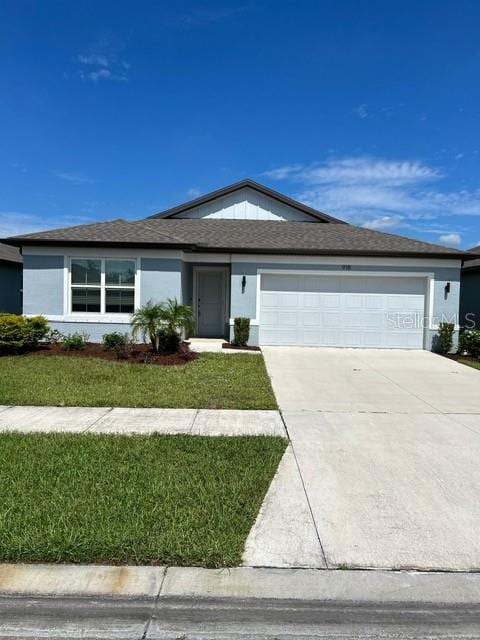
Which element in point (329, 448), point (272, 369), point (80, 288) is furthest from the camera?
point (80, 288)

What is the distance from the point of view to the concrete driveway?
128 inches

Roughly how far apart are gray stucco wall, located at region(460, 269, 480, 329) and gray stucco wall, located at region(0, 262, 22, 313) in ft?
62.7

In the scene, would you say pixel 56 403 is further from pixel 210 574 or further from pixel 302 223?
pixel 302 223

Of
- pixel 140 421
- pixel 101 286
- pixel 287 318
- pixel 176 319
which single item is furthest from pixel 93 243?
pixel 140 421

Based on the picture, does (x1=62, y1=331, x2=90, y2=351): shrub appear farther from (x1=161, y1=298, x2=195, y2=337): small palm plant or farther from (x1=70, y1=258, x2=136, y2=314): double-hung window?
(x1=161, y1=298, x2=195, y2=337): small palm plant

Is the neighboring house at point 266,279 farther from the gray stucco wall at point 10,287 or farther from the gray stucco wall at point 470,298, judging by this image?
the gray stucco wall at point 10,287

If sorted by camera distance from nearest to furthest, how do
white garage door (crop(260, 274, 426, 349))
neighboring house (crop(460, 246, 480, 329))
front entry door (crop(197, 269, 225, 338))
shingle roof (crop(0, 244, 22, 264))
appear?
white garage door (crop(260, 274, 426, 349)), front entry door (crop(197, 269, 225, 338)), neighboring house (crop(460, 246, 480, 329)), shingle roof (crop(0, 244, 22, 264))

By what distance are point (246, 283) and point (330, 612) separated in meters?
11.7

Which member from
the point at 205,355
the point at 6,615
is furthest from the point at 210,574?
the point at 205,355

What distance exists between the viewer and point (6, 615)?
253 centimetres

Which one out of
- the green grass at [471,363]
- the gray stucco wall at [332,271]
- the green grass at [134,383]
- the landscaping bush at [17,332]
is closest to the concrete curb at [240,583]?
the green grass at [134,383]

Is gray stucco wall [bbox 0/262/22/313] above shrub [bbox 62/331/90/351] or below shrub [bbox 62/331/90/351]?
above


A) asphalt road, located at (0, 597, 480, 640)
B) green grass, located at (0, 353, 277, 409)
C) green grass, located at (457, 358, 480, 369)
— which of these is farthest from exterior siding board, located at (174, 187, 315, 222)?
asphalt road, located at (0, 597, 480, 640)

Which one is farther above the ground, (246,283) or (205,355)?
(246,283)
